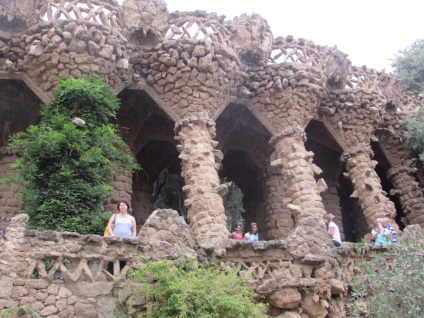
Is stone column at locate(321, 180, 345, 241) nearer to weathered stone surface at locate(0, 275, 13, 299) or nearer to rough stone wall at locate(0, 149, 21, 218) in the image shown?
rough stone wall at locate(0, 149, 21, 218)

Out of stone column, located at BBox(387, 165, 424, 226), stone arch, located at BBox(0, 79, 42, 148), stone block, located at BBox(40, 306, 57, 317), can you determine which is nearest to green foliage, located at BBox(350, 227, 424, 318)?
stone block, located at BBox(40, 306, 57, 317)

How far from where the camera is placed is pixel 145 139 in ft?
38.8

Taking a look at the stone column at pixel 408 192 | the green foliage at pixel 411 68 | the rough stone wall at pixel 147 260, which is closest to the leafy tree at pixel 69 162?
the rough stone wall at pixel 147 260

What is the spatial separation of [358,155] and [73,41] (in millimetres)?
6582

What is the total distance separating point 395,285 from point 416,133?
7892 millimetres

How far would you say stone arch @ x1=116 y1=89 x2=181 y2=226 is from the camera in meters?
10.6

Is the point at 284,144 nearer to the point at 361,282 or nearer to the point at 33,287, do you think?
the point at 361,282

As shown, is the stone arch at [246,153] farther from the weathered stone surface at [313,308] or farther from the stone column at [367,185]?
the weathered stone surface at [313,308]

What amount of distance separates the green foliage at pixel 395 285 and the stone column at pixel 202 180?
7.81ft

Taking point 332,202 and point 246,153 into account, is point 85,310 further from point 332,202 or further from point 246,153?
point 332,202

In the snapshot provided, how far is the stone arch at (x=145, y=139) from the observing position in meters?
10.6

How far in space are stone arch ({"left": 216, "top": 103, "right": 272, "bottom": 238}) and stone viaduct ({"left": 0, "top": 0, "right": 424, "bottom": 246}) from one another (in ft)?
0.12

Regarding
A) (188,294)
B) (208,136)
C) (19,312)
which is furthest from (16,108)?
(188,294)

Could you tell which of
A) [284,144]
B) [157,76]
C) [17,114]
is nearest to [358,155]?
[284,144]
